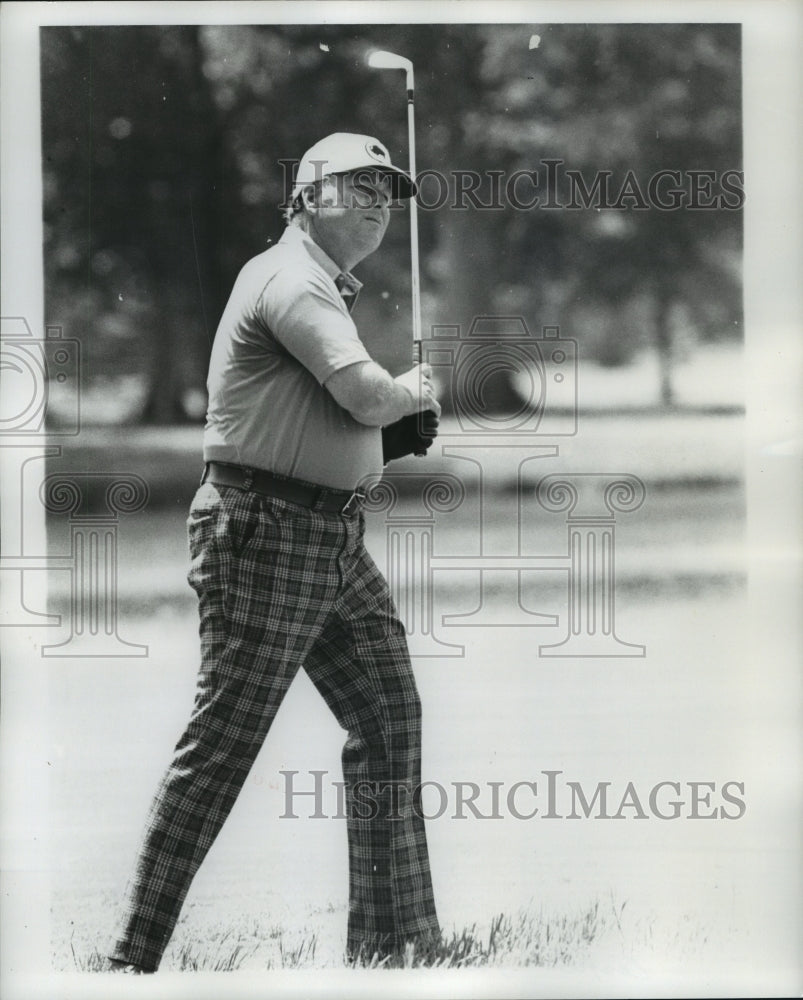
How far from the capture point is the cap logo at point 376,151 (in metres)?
3.35

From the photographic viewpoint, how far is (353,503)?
10.5 feet

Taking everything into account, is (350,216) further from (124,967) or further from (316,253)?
(124,967)

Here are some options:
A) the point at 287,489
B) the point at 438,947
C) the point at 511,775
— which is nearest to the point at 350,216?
the point at 287,489

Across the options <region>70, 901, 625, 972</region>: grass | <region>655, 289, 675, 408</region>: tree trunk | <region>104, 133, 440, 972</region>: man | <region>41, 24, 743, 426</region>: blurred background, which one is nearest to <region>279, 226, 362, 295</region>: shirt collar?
<region>104, 133, 440, 972</region>: man

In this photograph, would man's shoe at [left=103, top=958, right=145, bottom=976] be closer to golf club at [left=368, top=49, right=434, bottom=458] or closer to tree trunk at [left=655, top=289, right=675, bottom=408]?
golf club at [left=368, top=49, right=434, bottom=458]

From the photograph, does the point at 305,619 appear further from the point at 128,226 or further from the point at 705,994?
the point at 705,994

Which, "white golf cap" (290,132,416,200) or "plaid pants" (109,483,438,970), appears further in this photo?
"white golf cap" (290,132,416,200)

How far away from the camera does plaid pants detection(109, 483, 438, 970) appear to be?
316cm

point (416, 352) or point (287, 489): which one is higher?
point (416, 352)

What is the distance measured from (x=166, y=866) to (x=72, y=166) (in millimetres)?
1847

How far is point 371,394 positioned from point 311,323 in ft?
0.72

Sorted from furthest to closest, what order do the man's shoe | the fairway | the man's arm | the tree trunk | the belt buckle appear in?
the tree trunk
the fairway
the man's shoe
the belt buckle
the man's arm

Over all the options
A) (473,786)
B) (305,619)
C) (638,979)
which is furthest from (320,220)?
(638,979)

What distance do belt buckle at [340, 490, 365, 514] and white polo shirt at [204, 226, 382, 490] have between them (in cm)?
3
